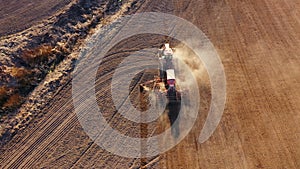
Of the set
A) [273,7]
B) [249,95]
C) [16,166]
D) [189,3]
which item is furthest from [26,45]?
[273,7]

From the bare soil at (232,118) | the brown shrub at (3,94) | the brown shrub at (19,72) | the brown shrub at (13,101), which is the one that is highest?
the brown shrub at (19,72)

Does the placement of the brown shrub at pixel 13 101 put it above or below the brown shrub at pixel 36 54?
below

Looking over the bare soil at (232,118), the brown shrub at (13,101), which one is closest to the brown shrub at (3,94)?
the brown shrub at (13,101)

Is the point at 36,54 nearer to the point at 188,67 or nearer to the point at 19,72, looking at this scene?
the point at 19,72

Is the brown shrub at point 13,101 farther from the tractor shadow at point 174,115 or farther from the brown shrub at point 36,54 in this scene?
the tractor shadow at point 174,115

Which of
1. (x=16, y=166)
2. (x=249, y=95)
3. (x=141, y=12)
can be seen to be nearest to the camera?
(x=16, y=166)

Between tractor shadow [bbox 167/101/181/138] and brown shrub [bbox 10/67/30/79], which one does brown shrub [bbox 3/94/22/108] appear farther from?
tractor shadow [bbox 167/101/181/138]

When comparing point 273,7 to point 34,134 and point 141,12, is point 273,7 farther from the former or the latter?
point 34,134

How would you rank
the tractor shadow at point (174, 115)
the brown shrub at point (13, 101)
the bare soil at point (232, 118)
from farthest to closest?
the brown shrub at point (13, 101) < the tractor shadow at point (174, 115) < the bare soil at point (232, 118)
